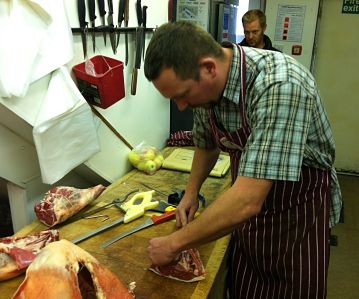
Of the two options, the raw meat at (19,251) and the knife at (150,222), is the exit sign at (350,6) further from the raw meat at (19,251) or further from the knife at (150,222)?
the raw meat at (19,251)

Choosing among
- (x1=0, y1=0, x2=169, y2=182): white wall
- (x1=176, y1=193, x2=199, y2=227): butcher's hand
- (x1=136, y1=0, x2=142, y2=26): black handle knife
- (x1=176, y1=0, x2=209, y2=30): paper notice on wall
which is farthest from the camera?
(x1=176, y1=0, x2=209, y2=30): paper notice on wall

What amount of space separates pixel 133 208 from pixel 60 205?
0.27 metres

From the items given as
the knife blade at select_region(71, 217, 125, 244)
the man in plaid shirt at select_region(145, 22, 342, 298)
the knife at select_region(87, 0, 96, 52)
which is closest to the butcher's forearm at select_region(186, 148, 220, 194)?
the man in plaid shirt at select_region(145, 22, 342, 298)

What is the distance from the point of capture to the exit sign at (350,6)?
3122mm

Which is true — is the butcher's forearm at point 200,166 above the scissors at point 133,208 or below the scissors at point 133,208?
above

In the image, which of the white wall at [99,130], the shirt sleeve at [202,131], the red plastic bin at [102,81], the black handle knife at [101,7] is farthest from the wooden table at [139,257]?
the black handle knife at [101,7]

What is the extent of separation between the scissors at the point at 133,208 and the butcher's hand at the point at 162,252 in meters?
0.30

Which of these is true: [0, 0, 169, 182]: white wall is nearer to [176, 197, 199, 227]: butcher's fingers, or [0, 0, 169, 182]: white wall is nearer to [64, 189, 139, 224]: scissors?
[64, 189, 139, 224]: scissors

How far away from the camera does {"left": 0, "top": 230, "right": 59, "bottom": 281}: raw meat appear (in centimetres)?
102

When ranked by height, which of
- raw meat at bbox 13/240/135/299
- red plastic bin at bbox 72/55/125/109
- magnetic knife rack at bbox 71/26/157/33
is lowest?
raw meat at bbox 13/240/135/299

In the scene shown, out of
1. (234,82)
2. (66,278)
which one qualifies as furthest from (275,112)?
(66,278)

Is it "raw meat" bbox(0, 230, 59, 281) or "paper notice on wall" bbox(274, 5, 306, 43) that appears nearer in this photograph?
"raw meat" bbox(0, 230, 59, 281)

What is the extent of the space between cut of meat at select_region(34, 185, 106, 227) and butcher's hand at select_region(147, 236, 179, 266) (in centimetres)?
44

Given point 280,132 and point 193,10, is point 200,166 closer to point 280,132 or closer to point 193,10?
point 280,132
